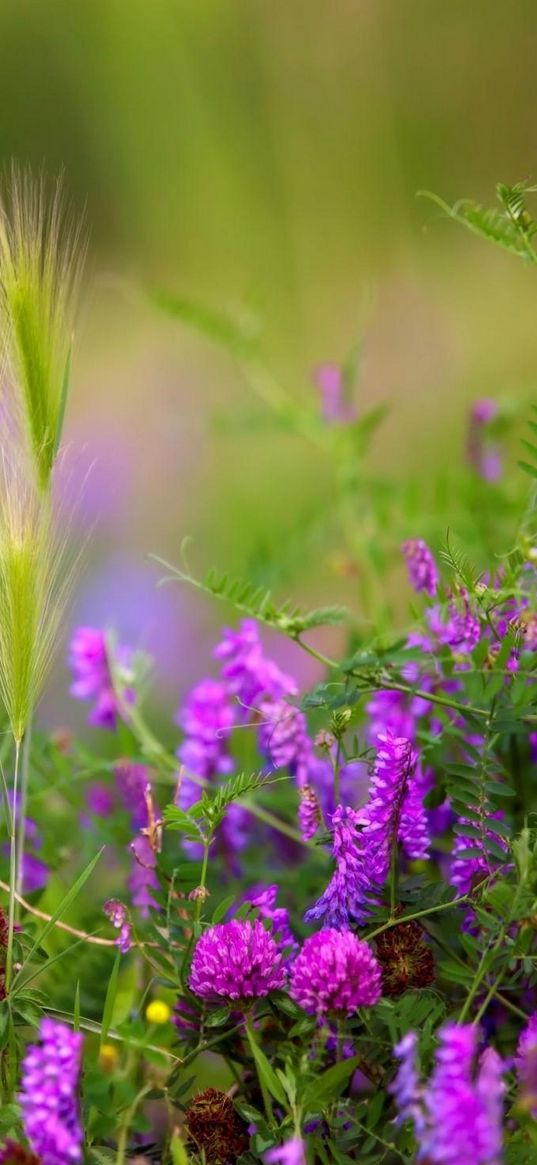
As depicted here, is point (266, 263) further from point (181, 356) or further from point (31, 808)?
point (31, 808)

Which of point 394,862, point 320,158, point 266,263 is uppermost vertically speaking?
point 394,862

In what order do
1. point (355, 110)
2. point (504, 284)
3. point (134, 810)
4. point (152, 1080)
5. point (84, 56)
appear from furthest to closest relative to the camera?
1. point (84, 56)
2. point (355, 110)
3. point (504, 284)
4. point (134, 810)
5. point (152, 1080)

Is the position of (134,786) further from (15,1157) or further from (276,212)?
(276,212)

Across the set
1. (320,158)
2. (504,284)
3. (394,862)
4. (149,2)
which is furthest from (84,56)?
(394,862)

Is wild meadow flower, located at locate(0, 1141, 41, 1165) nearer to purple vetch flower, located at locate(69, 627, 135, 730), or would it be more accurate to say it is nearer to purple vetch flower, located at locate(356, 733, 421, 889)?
purple vetch flower, located at locate(356, 733, 421, 889)

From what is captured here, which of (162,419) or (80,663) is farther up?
(80,663)

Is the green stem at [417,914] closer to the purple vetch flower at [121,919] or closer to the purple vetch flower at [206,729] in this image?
the purple vetch flower at [121,919]

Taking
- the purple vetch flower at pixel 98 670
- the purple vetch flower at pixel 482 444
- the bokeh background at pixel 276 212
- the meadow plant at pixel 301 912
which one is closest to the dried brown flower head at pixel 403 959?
the meadow plant at pixel 301 912
